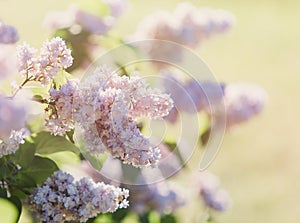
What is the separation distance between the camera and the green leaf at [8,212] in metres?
0.78

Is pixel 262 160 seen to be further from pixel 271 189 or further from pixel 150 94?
pixel 150 94

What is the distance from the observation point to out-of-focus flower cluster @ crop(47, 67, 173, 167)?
26.2 inches

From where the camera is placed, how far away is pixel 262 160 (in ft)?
10.6

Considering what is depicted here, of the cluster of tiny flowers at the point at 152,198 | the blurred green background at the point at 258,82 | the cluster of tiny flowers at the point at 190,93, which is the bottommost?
the cluster of tiny flowers at the point at 152,198

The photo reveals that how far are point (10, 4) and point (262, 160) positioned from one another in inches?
65.9

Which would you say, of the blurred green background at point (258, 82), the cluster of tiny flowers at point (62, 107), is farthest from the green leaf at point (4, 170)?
the blurred green background at point (258, 82)

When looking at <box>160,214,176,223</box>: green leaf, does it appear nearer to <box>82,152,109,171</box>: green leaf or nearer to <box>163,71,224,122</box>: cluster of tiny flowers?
<box>163,71,224,122</box>: cluster of tiny flowers

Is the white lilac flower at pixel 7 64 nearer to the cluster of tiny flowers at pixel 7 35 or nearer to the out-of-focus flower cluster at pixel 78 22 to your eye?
the cluster of tiny flowers at pixel 7 35

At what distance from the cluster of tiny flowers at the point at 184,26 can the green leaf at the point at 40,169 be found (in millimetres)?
448

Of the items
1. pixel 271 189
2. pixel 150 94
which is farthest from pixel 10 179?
pixel 271 189

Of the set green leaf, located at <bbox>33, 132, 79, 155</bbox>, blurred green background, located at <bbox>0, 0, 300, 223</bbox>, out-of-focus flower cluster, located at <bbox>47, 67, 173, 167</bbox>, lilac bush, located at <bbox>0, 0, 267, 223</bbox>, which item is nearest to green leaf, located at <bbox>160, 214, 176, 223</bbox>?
lilac bush, located at <bbox>0, 0, 267, 223</bbox>

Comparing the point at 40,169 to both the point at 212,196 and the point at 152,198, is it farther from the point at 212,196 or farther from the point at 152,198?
the point at 212,196

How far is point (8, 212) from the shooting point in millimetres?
782

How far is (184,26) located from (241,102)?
17 cm
